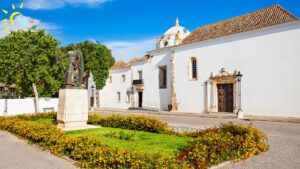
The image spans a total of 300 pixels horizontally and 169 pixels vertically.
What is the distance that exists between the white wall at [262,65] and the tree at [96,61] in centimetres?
1886

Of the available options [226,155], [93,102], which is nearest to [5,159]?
[226,155]

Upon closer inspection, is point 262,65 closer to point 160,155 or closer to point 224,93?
point 224,93

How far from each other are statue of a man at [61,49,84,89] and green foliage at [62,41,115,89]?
26.0m

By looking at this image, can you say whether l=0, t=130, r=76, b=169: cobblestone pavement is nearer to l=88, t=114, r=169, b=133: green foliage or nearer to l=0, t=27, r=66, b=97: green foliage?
l=88, t=114, r=169, b=133: green foliage

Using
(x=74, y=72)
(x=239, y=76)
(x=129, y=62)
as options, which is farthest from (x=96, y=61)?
(x=74, y=72)

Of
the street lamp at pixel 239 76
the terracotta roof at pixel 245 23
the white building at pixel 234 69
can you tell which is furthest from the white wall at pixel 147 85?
the street lamp at pixel 239 76

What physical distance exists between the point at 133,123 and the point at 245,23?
15.8m

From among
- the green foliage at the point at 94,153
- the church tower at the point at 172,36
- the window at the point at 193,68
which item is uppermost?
the church tower at the point at 172,36

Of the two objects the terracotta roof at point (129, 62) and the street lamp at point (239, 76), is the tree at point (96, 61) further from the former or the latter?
the street lamp at point (239, 76)

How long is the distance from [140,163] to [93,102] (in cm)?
3570

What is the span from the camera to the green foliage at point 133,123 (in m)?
10.7

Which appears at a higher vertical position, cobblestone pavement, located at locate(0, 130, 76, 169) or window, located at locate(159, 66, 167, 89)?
window, located at locate(159, 66, 167, 89)

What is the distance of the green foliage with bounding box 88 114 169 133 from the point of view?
35.1 feet

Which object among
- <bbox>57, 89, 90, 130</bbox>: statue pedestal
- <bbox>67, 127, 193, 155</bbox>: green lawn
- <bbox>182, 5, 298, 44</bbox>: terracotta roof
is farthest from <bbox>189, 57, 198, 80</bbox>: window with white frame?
<bbox>67, 127, 193, 155</bbox>: green lawn
